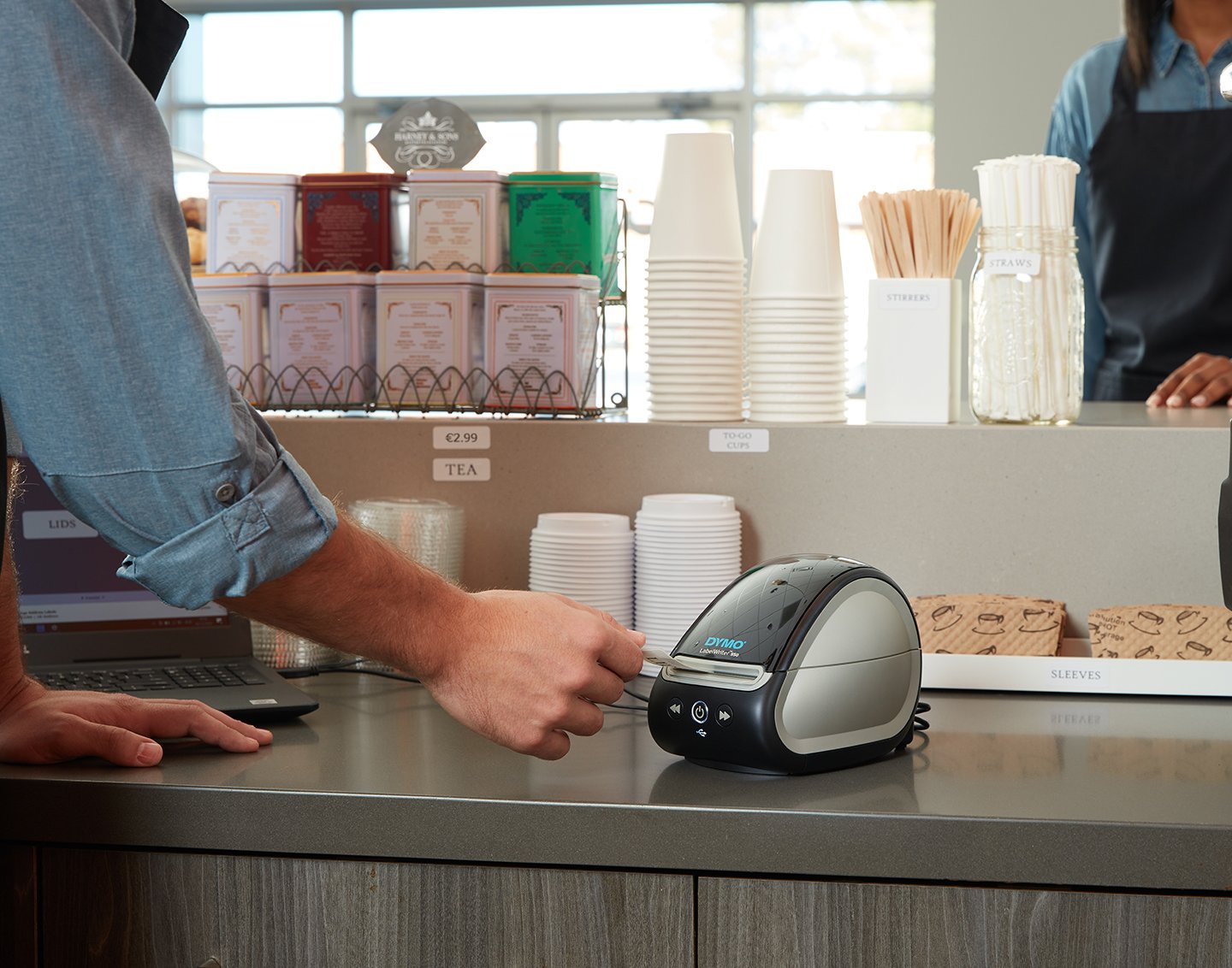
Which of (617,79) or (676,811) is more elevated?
(617,79)

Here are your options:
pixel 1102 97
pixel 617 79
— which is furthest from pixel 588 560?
pixel 617 79

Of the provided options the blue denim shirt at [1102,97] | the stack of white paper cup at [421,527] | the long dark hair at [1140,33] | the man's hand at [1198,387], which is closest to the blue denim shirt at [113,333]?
the stack of white paper cup at [421,527]

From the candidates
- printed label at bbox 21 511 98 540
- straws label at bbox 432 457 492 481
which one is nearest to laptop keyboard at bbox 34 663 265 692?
printed label at bbox 21 511 98 540

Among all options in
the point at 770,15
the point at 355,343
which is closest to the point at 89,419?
the point at 355,343

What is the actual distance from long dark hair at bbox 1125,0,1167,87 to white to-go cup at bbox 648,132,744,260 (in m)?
1.55

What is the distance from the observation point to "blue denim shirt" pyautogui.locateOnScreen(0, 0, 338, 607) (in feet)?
2.38

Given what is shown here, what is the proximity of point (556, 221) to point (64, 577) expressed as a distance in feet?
2.16

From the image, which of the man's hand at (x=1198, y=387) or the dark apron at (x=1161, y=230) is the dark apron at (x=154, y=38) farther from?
the dark apron at (x=1161, y=230)

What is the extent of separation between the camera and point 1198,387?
1917mm

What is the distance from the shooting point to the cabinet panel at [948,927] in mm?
861

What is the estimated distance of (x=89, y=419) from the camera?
75 centimetres

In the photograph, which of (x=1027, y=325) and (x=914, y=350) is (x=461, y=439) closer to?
(x=914, y=350)

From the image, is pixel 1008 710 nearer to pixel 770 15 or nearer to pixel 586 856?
pixel 586 856

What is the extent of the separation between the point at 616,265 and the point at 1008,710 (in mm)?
721
